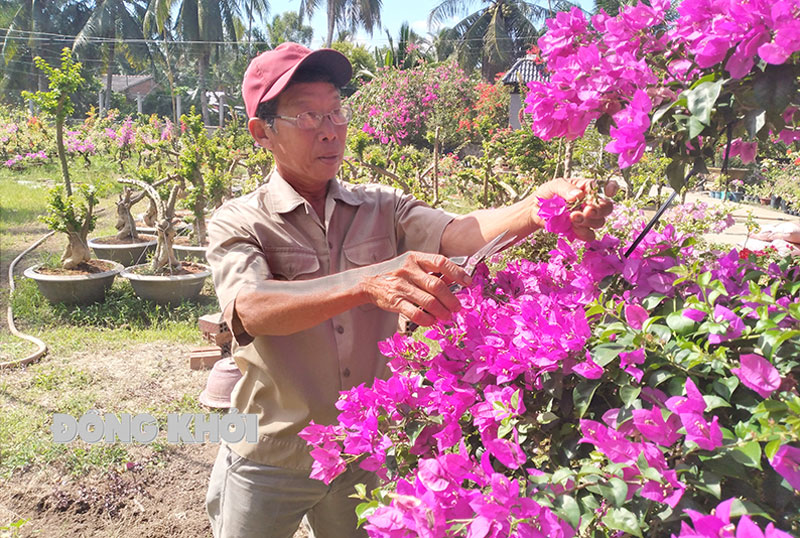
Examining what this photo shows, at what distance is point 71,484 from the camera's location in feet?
10.3

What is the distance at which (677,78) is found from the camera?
1007 millimetres

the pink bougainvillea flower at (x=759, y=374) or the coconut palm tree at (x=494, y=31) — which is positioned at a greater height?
the coconut palm tree at (x=494, y=31)

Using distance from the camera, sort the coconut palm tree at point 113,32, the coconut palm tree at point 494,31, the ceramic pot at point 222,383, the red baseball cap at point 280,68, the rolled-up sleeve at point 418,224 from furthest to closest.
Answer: the coconut palm tree at point 113,32 < the coconut palm tree at point 494,31 < the ceramic pot at point 222,383 < the rolled-up sleeve at point 418,224 < the red baseball cap at point 280,68

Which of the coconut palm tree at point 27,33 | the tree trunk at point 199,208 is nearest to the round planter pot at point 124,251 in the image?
the tree trunk at point 199,208

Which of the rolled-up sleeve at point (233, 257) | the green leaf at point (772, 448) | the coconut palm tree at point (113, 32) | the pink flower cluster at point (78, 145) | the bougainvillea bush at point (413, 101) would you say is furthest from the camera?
the coconut palm tree at point (113, 32)

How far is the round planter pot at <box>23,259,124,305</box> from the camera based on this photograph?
18.4 ft

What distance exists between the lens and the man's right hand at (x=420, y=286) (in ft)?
3.42

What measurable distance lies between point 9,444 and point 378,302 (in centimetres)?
331

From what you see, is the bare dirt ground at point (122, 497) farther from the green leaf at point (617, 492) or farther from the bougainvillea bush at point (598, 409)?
the green leaf at point (617, 492)

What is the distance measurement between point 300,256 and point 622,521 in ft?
3.75

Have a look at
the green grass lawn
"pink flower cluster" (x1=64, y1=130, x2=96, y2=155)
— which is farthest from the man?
"pink flower cluster" (x1=64, y1=130, x2=96, y2=155)

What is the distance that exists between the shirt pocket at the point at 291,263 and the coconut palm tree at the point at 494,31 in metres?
27.8

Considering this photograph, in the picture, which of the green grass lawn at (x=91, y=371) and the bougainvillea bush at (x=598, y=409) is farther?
the green grass lawn at (x=91, y=371)

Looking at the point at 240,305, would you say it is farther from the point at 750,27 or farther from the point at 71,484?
the point at 71,484
